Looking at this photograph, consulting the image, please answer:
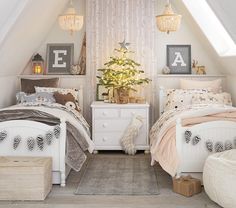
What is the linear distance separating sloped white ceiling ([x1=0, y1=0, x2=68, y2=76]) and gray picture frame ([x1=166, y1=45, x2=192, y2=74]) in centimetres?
166

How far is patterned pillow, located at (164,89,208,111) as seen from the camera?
5441 millimetres

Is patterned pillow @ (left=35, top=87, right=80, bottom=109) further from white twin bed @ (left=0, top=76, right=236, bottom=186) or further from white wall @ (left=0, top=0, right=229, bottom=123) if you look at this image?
white twin bed @ (left=0, top=76, right=236, bottom=186)

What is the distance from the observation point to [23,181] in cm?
366

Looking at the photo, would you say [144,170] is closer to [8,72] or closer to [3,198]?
[3,198]

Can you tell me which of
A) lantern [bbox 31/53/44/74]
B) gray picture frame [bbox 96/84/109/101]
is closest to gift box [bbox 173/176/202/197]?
gray picture frame [bbox 96/84/109/101]

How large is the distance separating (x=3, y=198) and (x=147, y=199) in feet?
4.01

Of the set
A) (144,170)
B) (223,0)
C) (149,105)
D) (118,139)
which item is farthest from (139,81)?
(223,0)

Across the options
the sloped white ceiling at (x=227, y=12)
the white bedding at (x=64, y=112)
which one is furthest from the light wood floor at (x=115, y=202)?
the sloped white ceiling at (x=227, y=12)

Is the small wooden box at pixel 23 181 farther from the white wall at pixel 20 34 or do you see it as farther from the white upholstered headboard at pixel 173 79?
the white upholstered headboard at pixel 173 79

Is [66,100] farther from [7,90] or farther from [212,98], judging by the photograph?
[212,98]

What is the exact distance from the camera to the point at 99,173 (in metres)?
4.66

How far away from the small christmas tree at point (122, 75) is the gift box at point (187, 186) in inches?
81.3

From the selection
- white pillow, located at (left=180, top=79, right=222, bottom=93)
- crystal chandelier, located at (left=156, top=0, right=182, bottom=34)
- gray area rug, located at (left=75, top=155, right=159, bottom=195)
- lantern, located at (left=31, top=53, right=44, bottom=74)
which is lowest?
gray area rug, located at (left=75, top=155, right=159, bottom=195)

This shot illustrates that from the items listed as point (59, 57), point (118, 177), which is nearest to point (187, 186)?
point (118, 177)
